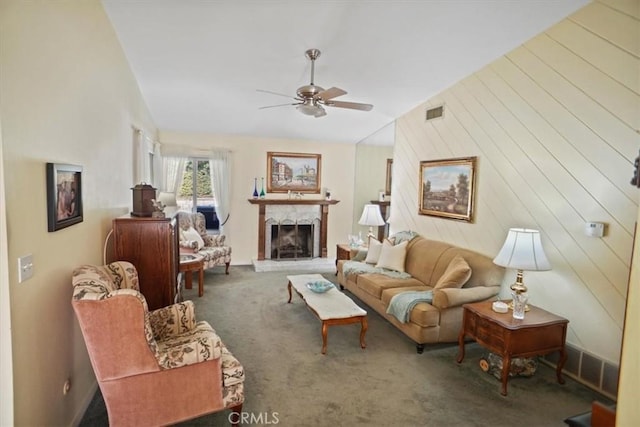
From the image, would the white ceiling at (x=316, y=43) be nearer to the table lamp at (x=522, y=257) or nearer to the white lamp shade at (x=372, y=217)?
the white lamp shade at (x=372, y=217)

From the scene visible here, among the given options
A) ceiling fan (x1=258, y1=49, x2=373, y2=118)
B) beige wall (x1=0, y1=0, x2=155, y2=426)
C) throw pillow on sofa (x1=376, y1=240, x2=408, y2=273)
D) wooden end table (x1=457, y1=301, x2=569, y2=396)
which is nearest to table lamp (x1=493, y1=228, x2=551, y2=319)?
wooden end table (x1=457, y1=301, x2=569, y2=396)

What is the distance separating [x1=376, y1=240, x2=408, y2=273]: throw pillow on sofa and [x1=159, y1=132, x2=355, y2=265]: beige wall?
8.64 ft

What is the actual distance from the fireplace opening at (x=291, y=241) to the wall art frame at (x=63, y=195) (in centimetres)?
473

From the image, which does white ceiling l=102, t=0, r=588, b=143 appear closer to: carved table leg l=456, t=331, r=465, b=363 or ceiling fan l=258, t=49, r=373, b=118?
ceiling fan l=258, t=49, r=373, b=118

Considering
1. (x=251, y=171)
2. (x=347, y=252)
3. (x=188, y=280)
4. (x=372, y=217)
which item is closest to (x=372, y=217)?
(x=372, y=217)

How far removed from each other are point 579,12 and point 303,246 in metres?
5.58

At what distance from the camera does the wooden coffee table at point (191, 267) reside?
4816 millimetres

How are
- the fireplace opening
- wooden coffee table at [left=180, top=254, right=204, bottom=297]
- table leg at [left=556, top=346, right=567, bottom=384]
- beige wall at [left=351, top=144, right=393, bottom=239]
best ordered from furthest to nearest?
1. beige wall at [left=351, top=144, right=393, bottom=239]
2. the fireplace opening
3. wooden coffee table at [left=180, top=254, right=204, bottom=297]
4. table leg at [left=556, top=346, right=567, bottom=384]

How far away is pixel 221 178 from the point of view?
6539 mm

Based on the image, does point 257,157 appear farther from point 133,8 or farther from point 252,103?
point 133,8

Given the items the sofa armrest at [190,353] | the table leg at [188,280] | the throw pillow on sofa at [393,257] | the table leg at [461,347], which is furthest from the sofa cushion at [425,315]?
the table leg at [188,280]

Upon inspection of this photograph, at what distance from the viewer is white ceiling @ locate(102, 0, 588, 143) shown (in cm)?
291

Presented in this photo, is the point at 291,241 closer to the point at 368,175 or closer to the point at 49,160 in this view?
the point at 368,175

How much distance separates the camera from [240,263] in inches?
271
